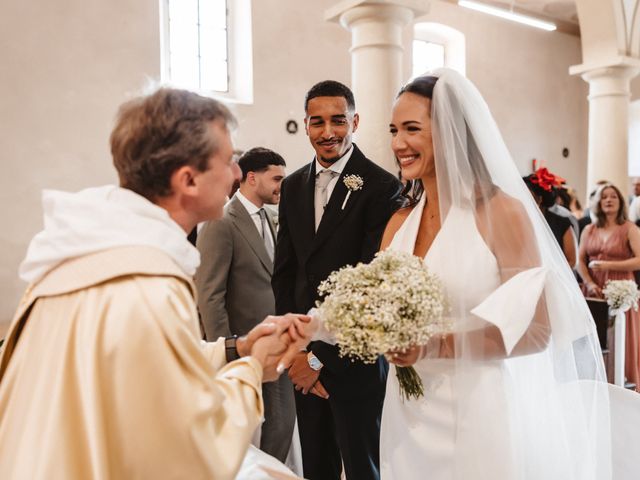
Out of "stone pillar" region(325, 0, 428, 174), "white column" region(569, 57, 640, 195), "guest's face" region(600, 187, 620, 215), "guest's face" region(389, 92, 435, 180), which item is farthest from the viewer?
"white column" region(569, 57, 640, 195)

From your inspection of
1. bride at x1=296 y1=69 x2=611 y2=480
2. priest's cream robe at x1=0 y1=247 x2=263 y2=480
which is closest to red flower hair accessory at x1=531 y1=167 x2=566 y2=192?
bride at x1=296 y1=69 x2=611 y2=480

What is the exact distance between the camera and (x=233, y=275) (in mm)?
3758

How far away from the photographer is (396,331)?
1.86m

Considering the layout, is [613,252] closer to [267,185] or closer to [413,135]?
[267,185]

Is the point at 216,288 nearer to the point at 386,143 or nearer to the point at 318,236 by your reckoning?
the point at 318,236

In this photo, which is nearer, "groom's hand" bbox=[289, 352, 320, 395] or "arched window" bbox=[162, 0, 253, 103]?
"groom's hand" bbox=[289, 352, 320, 395]

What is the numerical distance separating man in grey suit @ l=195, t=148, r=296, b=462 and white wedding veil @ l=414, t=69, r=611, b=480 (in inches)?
63.8

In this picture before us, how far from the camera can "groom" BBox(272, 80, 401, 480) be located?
9.43 feet

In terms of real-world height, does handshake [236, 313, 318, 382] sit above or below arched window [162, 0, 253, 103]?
below

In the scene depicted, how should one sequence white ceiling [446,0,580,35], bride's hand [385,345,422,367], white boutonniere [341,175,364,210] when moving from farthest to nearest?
white ceiling [446,0,580,35], white boutonniere [341,175,364,210], bride's hand [385,345,422,367]

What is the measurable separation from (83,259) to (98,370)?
25 cm

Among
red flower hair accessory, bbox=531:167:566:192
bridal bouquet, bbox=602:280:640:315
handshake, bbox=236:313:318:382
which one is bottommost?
bridal bouquet, bbox=602:280:640:315

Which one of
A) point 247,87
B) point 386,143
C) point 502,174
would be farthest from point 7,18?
point 502,174

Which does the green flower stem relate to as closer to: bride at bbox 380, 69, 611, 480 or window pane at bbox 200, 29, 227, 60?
bride at bbox 380, 69, 611, 480
